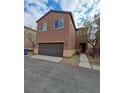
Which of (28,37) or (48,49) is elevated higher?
(28,37)

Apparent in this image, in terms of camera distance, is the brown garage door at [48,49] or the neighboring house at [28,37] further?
the brown garage door at [48,49]

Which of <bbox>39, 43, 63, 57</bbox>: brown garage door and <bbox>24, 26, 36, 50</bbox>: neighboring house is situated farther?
<bbox>39, 43, 63, 57</bbox>: brown garage door

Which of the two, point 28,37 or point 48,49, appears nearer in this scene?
point 28,37

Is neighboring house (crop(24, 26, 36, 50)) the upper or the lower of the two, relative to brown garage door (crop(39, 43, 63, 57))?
upper

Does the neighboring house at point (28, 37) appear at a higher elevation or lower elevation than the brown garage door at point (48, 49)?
higher
